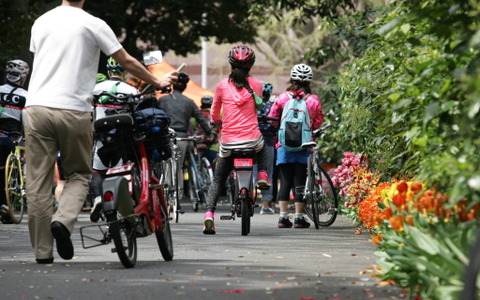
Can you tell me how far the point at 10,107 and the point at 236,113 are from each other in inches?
139

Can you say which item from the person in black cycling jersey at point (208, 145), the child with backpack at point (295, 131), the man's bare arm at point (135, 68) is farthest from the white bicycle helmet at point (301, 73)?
the person in black cycling jersey at point (208, 145)

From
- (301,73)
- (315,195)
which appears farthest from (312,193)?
(301,73)

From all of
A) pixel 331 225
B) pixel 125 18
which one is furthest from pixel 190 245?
pixel 125 18

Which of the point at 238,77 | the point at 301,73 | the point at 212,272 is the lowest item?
the point at 212,272

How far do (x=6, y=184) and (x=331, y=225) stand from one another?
3970 mm

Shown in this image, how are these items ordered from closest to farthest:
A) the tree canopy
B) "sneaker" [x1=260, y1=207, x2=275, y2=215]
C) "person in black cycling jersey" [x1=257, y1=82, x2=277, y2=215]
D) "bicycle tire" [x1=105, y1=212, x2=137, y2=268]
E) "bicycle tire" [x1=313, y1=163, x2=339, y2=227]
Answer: "bicycle tire" [x1=105, y1=212, x2=137, y2=268] → "bicycle tire" [x1=313, y1=163, x2=339, y2=227] → "sneaker" [x1=260, y1=207, x2=275, y2=215] → "person in black cycling jersey" [x1=257, y1=82, x2=277, y2=215] → the tree canopy

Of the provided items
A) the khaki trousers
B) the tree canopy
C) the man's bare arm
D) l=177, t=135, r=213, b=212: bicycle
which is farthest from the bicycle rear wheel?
the tree canopy

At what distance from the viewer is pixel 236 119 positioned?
39.0 feet

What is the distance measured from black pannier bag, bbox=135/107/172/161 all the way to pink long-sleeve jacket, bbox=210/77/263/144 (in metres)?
3.16

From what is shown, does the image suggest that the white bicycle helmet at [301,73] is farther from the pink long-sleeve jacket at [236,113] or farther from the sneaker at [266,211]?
the sneaker at [266,211]

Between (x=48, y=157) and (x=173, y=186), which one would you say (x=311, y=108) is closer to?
(x=173, y=186)

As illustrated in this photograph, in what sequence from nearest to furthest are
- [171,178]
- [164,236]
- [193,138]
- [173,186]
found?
[164,236]
[173,186]
[171,178]
[193,138]

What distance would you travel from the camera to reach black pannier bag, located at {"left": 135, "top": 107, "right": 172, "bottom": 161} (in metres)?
8.60

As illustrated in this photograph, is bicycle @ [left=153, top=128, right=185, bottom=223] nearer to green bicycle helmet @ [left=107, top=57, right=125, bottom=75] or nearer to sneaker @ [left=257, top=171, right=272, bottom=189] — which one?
green bicycle helmet @ [left=107, top=57, right=125, bottom=75]
